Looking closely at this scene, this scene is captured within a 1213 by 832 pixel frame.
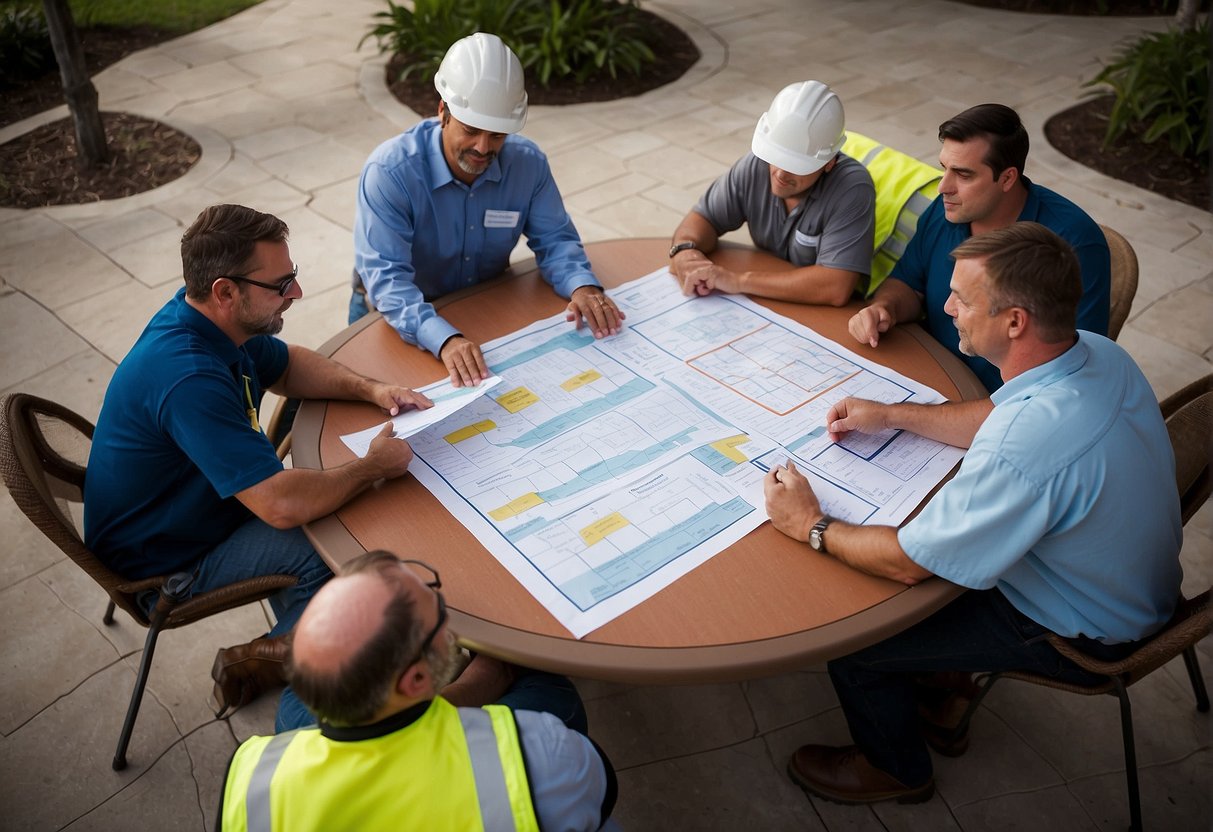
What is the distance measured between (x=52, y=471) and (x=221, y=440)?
2.05 feet

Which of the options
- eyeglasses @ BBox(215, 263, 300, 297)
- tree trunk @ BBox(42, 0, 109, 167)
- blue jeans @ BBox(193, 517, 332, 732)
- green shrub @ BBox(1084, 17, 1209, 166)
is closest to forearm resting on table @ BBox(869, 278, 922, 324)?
eyeglasses @ BBox(215, 263, 300, 297)

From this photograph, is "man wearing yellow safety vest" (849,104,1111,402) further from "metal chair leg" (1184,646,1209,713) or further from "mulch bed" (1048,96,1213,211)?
"mulch bed" (1048,96,1213,211)

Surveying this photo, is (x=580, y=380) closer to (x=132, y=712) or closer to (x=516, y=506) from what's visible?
(x=516, y=506)

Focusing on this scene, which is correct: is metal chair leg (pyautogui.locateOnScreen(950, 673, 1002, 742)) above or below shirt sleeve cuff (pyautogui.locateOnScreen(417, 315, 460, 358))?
below

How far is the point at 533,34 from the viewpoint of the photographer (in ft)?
22.9

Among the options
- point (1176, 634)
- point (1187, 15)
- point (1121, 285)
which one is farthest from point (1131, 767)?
point (1187, 15)

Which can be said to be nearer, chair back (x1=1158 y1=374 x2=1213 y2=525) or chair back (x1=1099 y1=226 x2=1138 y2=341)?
chair back (x1=1158 y1=374 x2=1213 y2=525)

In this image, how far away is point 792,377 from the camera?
7.70 ft

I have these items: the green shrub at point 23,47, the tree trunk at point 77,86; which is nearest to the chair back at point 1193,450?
the tree trunk at point 77,86

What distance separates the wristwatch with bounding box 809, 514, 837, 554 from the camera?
71.0 inches

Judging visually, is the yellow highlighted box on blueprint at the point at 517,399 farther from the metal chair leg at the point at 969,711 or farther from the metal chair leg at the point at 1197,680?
the metal chair leg at the point at 1197,680

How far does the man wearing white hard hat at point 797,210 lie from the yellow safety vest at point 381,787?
166cm

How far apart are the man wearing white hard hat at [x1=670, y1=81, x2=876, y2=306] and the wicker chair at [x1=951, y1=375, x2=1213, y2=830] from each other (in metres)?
0.93

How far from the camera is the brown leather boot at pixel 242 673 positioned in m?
2.45
